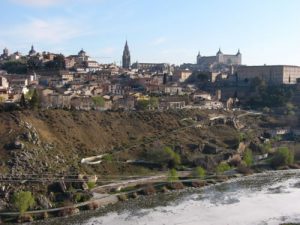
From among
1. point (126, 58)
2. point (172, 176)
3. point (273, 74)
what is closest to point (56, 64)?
point (273, 74)

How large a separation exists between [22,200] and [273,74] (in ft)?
205

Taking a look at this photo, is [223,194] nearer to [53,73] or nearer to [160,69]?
[53,73]

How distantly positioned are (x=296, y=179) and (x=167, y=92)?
A: 29878 millimetres

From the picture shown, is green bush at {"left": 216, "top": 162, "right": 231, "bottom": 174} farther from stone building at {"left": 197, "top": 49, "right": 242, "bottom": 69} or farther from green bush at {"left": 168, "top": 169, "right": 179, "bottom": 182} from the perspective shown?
stone building at {"left": 197, "top": 49, "right": 242, "bottom": 69}

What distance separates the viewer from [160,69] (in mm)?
106000

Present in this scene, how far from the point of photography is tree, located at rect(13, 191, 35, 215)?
1133 inches

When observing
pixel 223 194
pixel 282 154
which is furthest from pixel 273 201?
pixel 282 154

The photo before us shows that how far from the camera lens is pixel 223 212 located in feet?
103

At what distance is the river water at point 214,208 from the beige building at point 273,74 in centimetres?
4481

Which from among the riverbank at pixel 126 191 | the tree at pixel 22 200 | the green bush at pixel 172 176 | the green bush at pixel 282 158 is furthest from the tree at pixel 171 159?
the tree at pixel 22 200

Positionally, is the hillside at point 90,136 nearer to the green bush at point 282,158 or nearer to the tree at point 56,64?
the green bush at point 282,158

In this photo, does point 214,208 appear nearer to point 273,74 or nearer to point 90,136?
point 90,136

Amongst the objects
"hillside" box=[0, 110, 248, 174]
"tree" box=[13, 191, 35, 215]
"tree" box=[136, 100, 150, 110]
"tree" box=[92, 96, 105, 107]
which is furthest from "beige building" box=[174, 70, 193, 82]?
"tree" box=[13, 191, 35, 215]

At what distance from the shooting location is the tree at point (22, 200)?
94.4 ft
